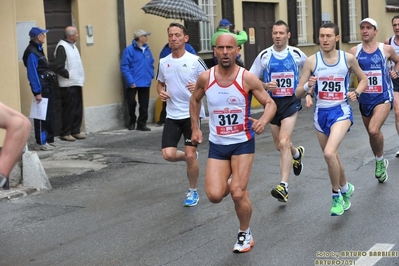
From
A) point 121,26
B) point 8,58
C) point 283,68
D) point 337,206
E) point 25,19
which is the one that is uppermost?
point 25,19

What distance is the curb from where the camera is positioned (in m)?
9.36

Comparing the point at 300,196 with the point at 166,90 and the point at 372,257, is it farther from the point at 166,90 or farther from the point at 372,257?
the point at 372,257

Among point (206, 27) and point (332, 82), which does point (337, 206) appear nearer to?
point (332, 82)

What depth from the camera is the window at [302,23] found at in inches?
955

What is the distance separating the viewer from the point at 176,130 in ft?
28.9

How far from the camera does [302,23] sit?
24422mm

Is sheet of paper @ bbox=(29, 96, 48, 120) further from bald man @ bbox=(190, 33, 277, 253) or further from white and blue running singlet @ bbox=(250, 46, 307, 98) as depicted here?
bald man @ bbox=(190, 33, 277, 253)

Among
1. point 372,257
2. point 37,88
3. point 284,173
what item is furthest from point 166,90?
point 37,88

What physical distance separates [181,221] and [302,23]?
17338mm

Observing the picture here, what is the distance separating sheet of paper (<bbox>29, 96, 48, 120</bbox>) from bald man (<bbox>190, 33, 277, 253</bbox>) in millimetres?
6171

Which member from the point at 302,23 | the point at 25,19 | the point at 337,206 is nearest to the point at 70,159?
the point at 25,19

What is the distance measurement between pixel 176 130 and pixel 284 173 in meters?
1.30

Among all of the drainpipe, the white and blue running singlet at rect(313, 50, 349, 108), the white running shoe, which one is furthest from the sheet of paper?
the white running shoe

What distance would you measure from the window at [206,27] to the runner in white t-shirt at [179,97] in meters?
10.3
